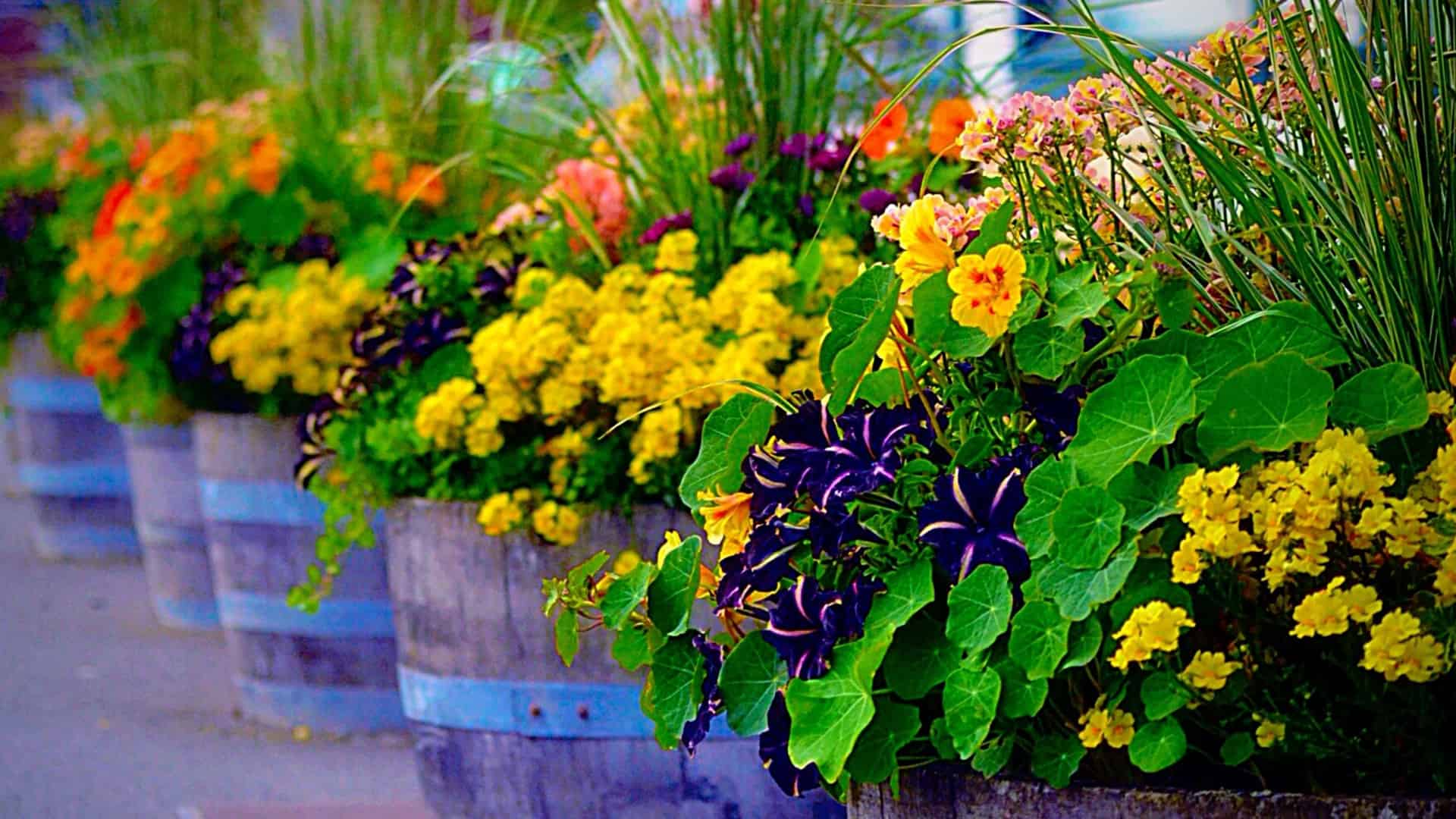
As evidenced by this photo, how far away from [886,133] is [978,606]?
1.48m

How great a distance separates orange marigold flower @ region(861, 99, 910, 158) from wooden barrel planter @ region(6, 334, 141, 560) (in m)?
2.71

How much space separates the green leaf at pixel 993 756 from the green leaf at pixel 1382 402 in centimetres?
32

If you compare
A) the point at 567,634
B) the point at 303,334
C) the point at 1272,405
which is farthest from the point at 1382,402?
the point at 303,334

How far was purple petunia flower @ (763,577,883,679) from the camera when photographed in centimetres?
122

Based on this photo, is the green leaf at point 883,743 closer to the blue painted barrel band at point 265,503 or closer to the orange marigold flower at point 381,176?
the blue painted barrel band at point 265,503

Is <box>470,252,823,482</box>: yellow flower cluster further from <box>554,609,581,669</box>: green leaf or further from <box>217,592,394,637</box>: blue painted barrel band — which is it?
<box>217,592,394,637</box>: blue painted barrel band

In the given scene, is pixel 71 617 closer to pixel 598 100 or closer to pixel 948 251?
pixel 598 100

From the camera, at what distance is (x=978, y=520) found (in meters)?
1.19

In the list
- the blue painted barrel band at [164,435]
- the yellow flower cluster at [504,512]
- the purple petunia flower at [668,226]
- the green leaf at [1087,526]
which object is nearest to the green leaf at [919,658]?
Result: the green leaf at [1087,526]

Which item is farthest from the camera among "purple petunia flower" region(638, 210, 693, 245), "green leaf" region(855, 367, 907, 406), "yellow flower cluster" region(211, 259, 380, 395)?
"yellow flower cluster" region(211, 259, 380, 395)

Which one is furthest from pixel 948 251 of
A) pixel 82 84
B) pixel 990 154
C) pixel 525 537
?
pixel 82 84

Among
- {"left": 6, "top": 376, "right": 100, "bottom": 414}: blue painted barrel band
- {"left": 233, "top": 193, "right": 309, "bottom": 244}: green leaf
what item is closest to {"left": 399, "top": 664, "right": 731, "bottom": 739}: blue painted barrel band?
{"left": 233, "top": 193, "right": 309, "bottom": 244}: green leaf

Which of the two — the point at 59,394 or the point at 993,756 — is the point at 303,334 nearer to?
the point at 993,756

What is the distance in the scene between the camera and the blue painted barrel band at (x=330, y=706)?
298cm
